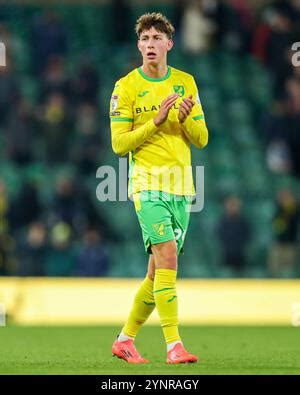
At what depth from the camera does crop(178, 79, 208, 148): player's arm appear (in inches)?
323

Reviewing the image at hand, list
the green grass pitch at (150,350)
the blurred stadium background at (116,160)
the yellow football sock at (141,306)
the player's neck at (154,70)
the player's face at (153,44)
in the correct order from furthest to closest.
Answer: the blurred stadium background at (116,160) → the yellow football sock at (141,306) → the player's neck at (154,70) → the player's face at (153,44) → the green grass pitch at (150,350)

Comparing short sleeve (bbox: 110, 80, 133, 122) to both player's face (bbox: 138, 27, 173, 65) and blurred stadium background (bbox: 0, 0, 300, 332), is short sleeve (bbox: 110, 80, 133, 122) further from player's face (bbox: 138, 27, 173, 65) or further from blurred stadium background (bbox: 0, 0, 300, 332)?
blurred stadium background (bbox: 0, 0, 300, 332)

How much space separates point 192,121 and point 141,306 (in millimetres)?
1374

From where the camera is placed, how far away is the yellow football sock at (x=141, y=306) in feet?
28.1

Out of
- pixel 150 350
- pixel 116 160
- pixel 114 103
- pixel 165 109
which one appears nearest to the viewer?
pixel 165 109

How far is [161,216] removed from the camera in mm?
8250

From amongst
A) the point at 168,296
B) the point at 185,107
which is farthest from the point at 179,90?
the point at 168,296

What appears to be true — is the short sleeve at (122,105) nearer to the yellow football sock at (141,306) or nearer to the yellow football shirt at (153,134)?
the yellow football shirt at (153,134)

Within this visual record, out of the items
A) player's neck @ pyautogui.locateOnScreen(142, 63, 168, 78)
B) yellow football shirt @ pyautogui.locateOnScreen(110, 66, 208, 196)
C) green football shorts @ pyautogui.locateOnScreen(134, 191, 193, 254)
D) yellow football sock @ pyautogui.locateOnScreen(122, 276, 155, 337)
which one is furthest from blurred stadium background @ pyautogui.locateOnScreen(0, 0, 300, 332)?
player's neck @ pyautogui.locateOnScreen(142, 63, 168, 78)

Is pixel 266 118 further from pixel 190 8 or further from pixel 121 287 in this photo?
pixel 121 287

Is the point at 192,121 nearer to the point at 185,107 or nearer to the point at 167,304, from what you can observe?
the point at 185,107

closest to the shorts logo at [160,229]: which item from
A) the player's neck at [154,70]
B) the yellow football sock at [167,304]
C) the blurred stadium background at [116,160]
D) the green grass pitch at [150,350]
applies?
the yellow football sock at [167,304]

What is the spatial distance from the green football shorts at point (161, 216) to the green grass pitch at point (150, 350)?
2.83 ft
